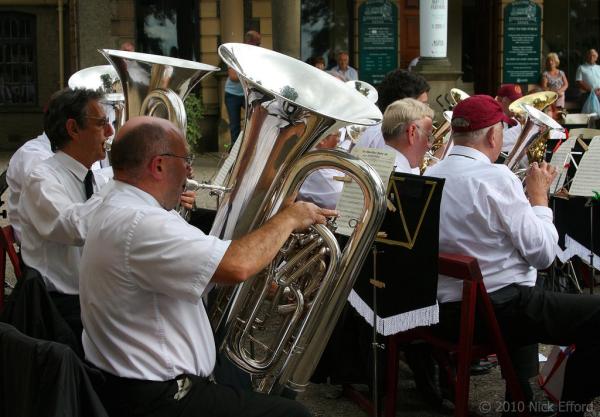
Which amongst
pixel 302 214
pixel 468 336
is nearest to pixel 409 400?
pixel 468 336

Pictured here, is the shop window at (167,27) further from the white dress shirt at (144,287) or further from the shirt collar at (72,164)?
the white dress shirt at (144,287)

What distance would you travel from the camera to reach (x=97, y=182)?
390 centimetres

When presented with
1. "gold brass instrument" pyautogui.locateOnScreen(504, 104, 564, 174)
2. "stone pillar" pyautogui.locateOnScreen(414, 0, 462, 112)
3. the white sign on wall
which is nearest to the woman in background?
"stone pillar" pyautogui.locateOnScreen(414, 0, 462, 112)

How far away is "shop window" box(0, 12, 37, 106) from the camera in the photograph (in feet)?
53.7

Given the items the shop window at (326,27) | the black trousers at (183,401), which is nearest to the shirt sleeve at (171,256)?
the black trousers at (183,401)

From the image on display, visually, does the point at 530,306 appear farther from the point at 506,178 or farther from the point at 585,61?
the point at 585,61

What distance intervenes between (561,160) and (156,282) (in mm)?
2891

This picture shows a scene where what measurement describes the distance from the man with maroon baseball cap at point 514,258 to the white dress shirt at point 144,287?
1.38 m

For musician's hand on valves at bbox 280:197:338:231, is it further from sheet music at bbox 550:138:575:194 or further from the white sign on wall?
the white sign on wall

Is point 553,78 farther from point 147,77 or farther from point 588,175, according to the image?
point 147,77

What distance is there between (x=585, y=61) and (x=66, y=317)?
14.2m

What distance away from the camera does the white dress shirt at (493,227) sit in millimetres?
3578

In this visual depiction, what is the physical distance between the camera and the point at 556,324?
11.7 ft

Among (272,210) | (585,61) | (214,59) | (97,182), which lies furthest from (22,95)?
(272,210)
